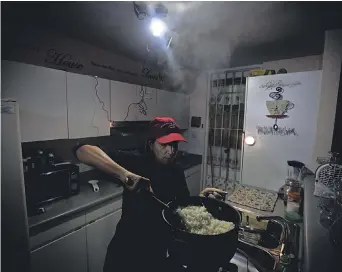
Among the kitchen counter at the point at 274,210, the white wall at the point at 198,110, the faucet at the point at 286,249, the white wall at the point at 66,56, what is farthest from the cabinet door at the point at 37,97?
the white wall at the point at 198,110

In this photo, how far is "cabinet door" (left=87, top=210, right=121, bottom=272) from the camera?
1.53 meters

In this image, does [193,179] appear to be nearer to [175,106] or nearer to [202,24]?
[175,106]

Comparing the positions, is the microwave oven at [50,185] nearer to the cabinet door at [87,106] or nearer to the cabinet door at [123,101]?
the cabinet door at [87,106]

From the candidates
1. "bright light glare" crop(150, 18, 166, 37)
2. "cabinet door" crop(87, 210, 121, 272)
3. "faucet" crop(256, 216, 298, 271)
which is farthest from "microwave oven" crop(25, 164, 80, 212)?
"faucet" crop(256, 216, 298, 271)

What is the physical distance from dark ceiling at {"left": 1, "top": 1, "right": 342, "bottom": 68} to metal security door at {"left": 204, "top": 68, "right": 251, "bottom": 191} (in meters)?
0.68

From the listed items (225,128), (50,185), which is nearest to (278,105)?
(225,128)

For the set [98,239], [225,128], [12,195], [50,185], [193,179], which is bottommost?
[98,239]

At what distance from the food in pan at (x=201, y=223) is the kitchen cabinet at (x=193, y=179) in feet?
6.41

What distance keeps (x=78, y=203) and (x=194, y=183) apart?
184 cm

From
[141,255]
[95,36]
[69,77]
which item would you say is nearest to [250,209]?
[141,255]

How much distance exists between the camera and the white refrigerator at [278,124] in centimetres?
154

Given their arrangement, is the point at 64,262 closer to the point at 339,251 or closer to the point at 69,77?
the point at 69,77

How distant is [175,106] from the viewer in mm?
2836

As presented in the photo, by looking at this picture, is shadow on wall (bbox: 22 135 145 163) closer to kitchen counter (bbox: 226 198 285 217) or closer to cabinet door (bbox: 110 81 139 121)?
cabinet door (bbox: 110 81 139 121)
